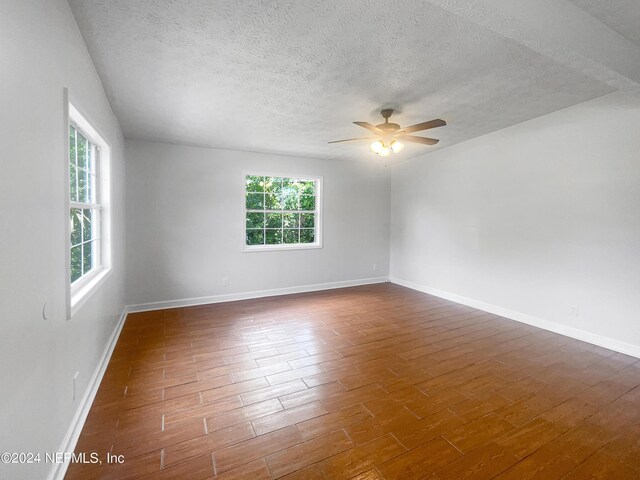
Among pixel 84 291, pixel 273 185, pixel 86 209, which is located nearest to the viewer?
pixel 84 291

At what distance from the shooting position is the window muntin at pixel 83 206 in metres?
2.07

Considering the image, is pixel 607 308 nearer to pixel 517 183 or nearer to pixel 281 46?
pixel 517 183

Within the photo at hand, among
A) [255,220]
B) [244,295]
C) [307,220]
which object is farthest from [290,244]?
[244,295]

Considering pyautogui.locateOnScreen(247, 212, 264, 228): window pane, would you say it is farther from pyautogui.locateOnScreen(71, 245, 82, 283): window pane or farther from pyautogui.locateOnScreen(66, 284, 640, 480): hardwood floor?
pyautogui.locateOnScreen(71, 245, 82, 283): window pane

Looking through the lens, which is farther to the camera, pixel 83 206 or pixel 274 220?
pixel 274 220

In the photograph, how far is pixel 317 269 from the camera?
5.47 m

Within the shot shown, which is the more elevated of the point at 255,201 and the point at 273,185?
the point at 273,185

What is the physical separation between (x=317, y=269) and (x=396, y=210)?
6.74ft

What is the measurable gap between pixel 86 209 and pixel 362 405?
270 cm

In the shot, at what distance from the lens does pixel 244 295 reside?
485 centimetres

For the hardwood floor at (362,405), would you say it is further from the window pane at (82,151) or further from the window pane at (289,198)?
the window pane at (289,198)

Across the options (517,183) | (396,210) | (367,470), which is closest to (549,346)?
(517,183)

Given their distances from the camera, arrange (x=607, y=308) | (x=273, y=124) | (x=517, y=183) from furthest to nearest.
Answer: (x=517, y=183) < (x=273, y=124) < (x=607, y=308)

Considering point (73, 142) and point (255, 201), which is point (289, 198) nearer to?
point (255, 201)
